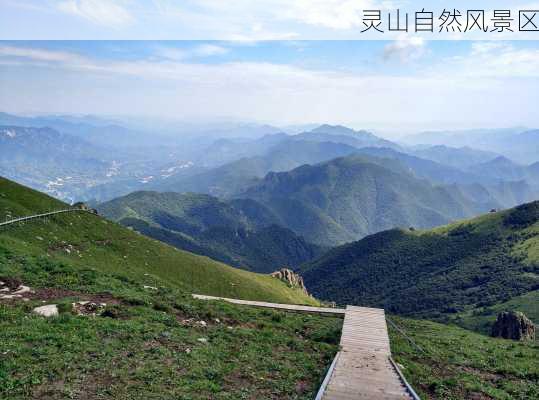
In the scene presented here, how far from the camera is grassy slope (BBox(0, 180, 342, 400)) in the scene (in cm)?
1647

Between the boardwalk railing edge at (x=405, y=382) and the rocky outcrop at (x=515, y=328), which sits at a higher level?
the boardwalk railing edge at (x=405, y=382)

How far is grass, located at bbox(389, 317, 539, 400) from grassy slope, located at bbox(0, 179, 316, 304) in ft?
94.7

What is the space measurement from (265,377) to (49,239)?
38.1 meters

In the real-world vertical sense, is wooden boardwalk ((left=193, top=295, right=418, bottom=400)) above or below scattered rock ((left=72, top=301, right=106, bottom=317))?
below

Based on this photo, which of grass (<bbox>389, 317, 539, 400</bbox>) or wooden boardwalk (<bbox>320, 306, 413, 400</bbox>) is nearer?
wooden boardwalk (<bbox>320, 306, 413, 400</bbox>)

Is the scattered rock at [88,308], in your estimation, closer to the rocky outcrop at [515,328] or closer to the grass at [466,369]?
the grass at [466,369]

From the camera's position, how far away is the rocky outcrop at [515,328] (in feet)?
198

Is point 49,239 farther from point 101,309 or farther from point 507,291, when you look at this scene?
point 507,291

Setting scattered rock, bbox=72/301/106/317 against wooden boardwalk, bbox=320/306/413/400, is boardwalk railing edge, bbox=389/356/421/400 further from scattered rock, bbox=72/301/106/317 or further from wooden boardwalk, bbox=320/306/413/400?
scattered rock, bbox=72/301/106/317

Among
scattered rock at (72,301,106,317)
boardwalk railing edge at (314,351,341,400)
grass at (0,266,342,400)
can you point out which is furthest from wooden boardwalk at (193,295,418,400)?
scattered rock at (72,301,106,317)

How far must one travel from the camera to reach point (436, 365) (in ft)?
83.0

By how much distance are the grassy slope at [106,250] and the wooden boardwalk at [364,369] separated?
80.4 feet

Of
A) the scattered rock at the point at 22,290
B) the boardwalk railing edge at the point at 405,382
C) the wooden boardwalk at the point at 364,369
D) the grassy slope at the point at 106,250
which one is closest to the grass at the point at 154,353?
the scattered rock at the point at 22,290

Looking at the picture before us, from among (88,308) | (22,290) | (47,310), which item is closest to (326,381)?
(88,308)
